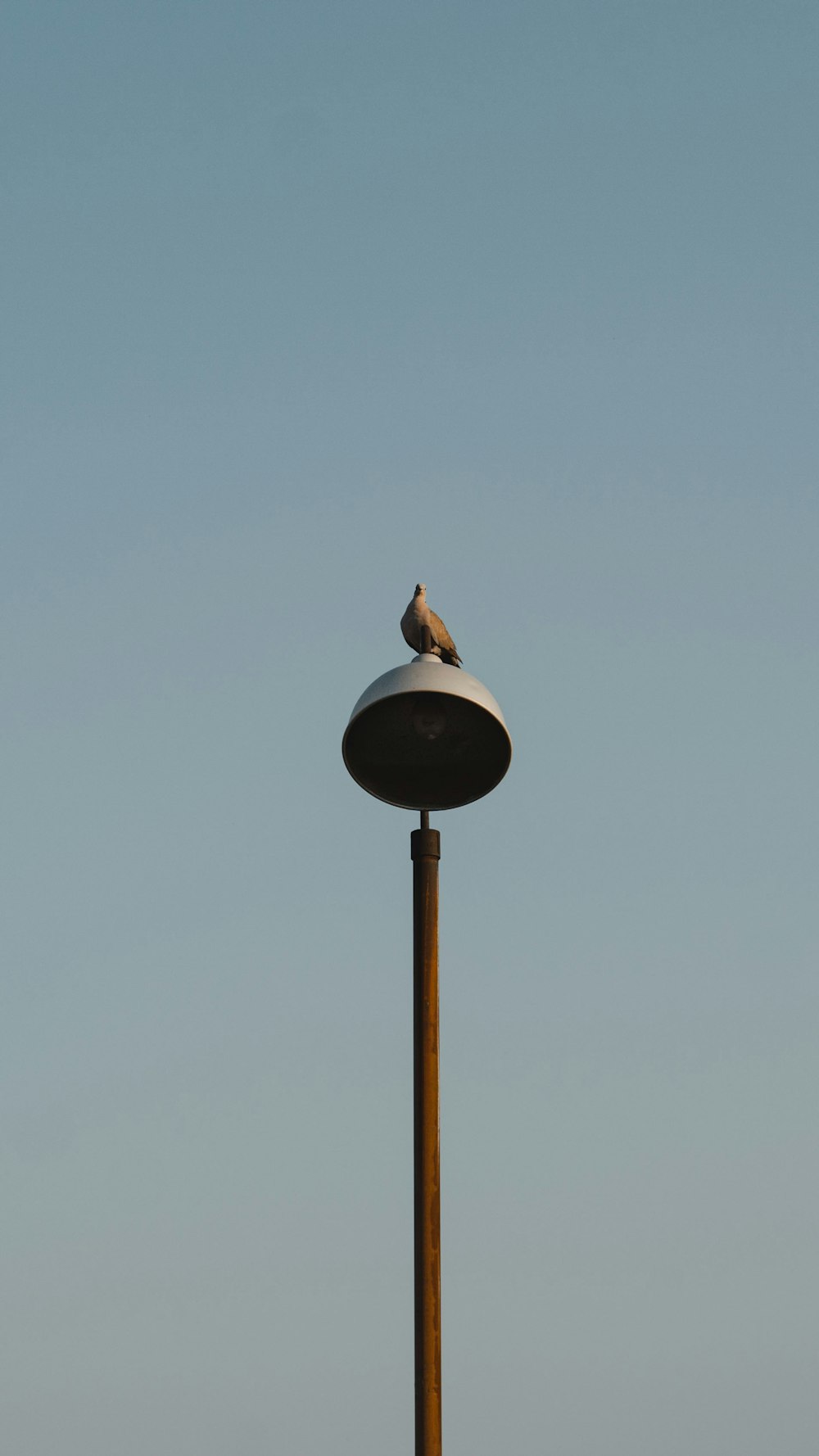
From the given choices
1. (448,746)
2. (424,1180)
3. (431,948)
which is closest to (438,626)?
(448,746)

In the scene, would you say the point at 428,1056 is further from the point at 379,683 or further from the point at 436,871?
the point at 379,683

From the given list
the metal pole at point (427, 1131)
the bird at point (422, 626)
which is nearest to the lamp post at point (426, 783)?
the metal pole at point (427, 1131)

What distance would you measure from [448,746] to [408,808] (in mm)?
438

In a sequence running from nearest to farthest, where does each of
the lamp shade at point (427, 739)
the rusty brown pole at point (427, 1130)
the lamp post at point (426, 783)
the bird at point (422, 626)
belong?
the rusty brown pole at point (427, 1130)
the lamp post at point (426, 783)
the lamp shade at point (427, 739)
the bird at point (422, 626)

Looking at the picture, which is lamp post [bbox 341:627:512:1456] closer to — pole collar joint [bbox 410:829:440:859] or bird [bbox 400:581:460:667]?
pole collar joint [bbox 410:829:440:859]

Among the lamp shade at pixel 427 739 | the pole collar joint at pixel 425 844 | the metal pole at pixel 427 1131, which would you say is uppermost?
the lamp shade at pixel 427 739

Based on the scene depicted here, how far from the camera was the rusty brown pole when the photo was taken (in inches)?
298

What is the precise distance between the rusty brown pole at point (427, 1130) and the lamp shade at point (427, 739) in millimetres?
200

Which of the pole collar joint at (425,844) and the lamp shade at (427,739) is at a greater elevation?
the lamp shade at (427,739)

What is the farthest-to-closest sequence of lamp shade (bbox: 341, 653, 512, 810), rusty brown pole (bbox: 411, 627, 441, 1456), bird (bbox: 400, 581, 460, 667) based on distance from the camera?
bird (bbox: 400, 581, 460, 667)
lamp shade (bbox: 341, 653, 512, 810)
rusty brown pole (bbox: 411, 627, 441, 1456)

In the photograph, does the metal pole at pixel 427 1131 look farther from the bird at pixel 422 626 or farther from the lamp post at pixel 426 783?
the bird at pixel 422 626

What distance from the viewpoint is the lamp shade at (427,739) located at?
836 centimetres

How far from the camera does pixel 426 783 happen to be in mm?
8875

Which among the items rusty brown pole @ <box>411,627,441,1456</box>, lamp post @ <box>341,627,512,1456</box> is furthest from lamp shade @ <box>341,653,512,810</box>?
rusty brown pole @ <box>411,627,441,1456</box>
